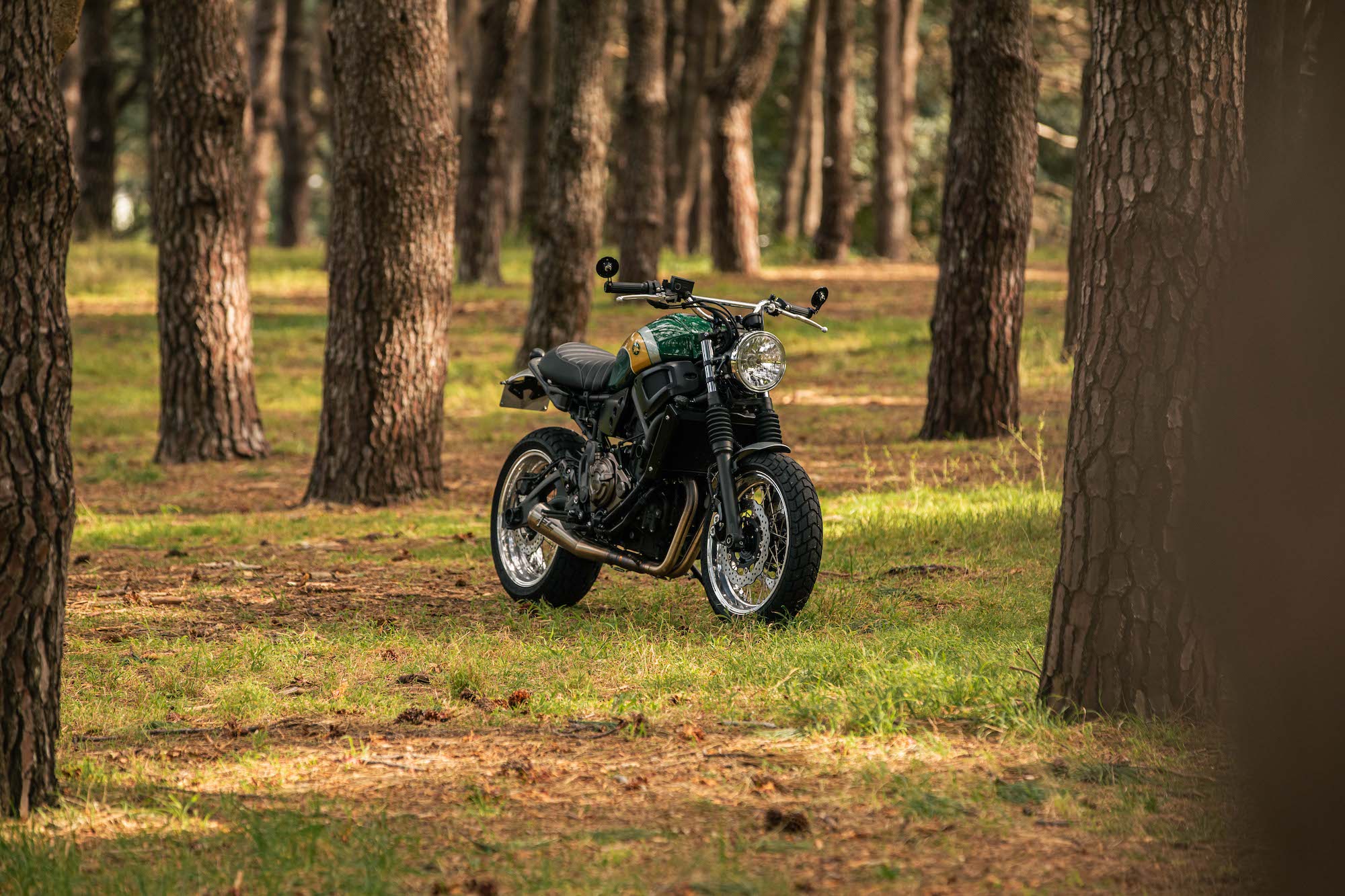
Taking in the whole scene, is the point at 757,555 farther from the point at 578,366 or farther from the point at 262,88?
Result: the point at 262,88

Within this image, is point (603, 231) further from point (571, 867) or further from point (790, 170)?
point (571, 867)

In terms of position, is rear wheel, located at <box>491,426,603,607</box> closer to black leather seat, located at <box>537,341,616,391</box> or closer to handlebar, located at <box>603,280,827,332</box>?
black leather seat, located at <box>537,341,616,391</box>

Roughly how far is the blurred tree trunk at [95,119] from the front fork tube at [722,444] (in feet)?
79.2

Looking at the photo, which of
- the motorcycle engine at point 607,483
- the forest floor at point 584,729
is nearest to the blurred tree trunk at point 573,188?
the forest floor at point 584,729

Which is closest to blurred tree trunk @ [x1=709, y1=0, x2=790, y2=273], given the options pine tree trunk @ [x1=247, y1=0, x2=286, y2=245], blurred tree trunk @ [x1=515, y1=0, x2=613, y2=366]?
pine tree trunk @ [x1=247, y1=0, x2=286, y2=245]

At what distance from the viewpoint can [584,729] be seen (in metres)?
5.15

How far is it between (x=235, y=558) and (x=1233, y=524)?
7453mm

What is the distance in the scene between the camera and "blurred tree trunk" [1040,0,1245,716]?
4.86 meters

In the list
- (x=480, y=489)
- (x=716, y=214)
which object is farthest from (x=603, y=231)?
(x=480, y=489)

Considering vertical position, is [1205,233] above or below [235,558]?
above

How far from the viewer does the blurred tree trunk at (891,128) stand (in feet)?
89.1

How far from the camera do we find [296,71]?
30688mm

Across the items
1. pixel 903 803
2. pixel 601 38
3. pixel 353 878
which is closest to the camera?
pixel 353 878

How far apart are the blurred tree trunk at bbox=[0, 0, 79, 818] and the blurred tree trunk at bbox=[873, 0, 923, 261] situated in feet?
79.3
